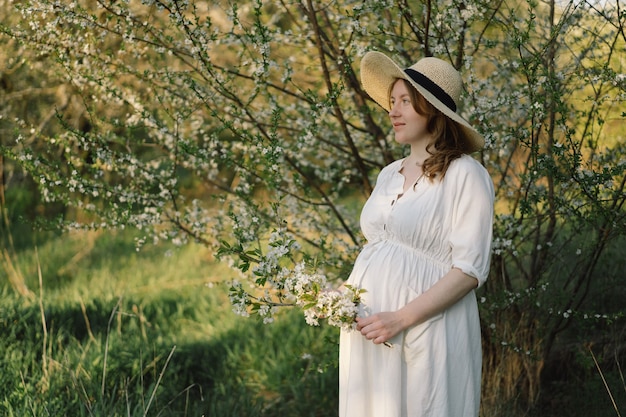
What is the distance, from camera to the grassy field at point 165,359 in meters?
3.92

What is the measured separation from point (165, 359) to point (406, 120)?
3022 mm

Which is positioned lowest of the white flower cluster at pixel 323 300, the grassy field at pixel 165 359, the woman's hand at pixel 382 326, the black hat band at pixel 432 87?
the grassy field at pixel 165 359

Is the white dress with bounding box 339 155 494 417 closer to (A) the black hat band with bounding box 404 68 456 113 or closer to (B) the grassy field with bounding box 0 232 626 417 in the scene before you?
(A) the black hat band with bounding box 404 68 456 113

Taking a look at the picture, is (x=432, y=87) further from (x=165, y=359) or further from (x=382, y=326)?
(x=165, y=359)

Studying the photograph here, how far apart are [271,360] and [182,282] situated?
2.44 m

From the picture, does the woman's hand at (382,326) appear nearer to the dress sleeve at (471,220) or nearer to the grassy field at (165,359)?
the dress sleeve at (471,220)

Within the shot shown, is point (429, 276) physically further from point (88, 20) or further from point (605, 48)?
point (605, 48)

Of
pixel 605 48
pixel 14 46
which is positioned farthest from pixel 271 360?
pixel 14 46

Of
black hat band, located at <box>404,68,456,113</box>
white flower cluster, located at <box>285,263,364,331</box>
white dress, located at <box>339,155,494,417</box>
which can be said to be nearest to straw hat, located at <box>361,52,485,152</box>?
black hat band, located at <box>404,68,456,113</box>

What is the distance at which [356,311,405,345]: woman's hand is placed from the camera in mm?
2229

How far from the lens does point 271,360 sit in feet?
16.8

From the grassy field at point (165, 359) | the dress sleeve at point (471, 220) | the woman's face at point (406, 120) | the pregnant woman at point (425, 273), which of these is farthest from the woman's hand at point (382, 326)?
the grassy field at point (165, 359)

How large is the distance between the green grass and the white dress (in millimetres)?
904

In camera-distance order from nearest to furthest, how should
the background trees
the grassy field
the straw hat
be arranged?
1. the straw hat
2. the background trees
3. the grassy field
